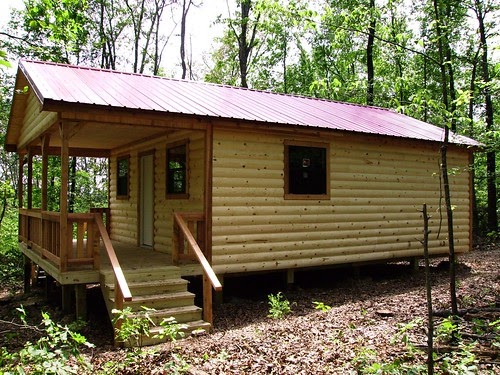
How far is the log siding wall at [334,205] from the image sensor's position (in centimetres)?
859

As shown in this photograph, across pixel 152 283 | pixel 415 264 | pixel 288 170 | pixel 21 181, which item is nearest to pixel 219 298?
pixel 152 283

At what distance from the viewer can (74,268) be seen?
736 centimetres

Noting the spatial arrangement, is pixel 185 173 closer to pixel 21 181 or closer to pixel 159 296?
pixel 159 296

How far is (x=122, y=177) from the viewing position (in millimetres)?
12914

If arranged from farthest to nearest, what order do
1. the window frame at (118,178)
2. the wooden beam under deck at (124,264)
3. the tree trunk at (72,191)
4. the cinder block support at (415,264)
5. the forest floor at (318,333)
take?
the tree trunk at (72,191) < the window frame at (118,178) < the cinder block support at (415,264) < the wooden beam under deck at (124,264) < the forest floor at (318,333)

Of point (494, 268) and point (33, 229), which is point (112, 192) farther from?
point (494, 268)

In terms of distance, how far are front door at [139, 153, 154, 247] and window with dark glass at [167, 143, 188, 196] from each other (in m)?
0.96

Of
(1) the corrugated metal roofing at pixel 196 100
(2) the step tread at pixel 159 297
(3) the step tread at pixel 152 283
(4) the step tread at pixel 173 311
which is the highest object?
(1) the corrugated metal roofing at pixel 196 100

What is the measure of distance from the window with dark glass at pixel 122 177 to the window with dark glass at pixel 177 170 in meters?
2.73

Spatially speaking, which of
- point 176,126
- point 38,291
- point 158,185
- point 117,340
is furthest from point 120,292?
point 38,291

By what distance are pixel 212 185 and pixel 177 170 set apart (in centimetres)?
173

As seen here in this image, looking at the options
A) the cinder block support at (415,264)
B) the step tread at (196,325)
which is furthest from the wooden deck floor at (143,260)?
the cinder block support at (415,264)

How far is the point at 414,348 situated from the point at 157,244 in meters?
6.57

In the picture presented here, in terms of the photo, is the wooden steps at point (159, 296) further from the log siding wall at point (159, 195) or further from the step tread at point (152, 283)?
the log siding wall at point (159, 195)
